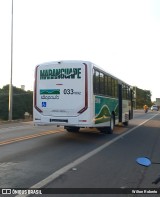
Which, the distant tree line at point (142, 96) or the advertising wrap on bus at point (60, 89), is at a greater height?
the distant tree line at point (142, 96)

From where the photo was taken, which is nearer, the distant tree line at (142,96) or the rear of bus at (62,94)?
the rear of bus at (62,94)

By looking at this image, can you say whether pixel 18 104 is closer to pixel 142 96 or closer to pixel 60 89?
pixel 60 89

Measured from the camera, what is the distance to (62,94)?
15.6 metres

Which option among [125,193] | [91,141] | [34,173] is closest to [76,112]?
[91,141]

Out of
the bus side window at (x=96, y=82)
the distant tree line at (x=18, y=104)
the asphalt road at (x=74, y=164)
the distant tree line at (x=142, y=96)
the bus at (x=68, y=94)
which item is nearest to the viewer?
the asphalt road at (x=74, y=164)

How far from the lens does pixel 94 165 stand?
10.2 meters

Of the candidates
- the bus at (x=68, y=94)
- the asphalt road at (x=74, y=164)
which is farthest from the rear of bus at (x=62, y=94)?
the asphalt road at (x=74, y=164)

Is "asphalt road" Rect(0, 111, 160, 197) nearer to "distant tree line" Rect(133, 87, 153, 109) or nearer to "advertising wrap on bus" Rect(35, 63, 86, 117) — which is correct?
"advertising wrap on bus" Rect(35, 63, 86, 117)

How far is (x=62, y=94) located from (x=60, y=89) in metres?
0.22

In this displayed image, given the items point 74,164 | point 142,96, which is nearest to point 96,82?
point 74,164

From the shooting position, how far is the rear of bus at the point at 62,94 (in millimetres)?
15289

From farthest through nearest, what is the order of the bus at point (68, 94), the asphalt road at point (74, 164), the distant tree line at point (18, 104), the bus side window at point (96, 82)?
the distant tree line at point (18, 104) < the bus side window at point (96, 82) < the bus at point (68, 94) < the asphalt road at point (74, 164)

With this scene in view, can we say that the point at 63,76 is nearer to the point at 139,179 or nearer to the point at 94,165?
the point at 94,165

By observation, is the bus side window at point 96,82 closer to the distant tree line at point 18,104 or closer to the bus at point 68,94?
the bus at point 68,94
